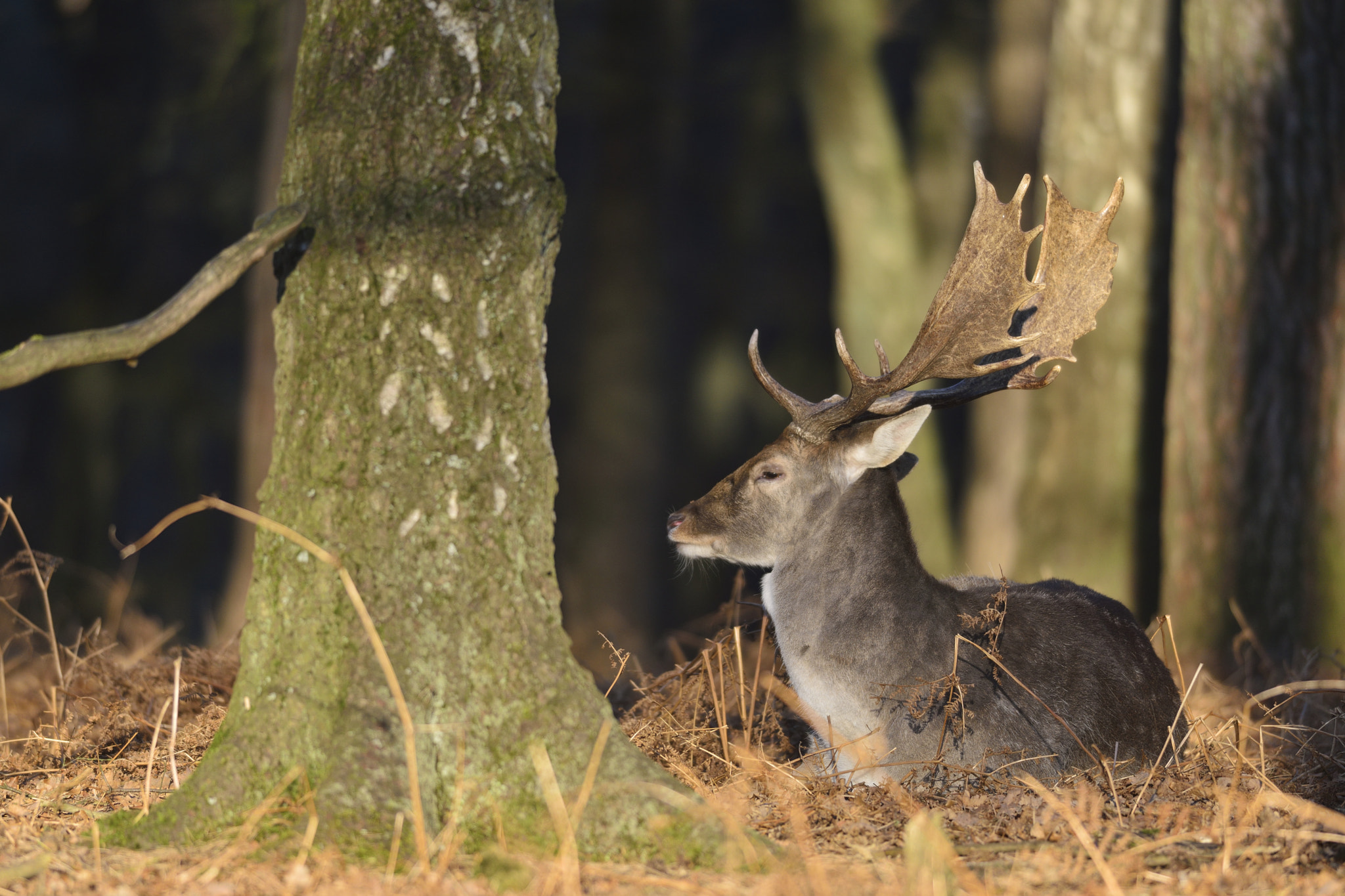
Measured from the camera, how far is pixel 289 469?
11.2 ft

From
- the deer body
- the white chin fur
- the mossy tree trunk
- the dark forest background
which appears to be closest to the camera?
the mossy tree trunk

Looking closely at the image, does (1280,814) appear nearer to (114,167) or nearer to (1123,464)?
(1123,464)

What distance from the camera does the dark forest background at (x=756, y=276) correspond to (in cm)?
750

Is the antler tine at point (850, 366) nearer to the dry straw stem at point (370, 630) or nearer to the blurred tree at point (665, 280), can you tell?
the dry straw stem at point (370, 630)

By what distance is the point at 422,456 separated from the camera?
3326 mm

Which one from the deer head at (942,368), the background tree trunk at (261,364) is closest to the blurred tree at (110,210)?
the background tree trunk at (261,364)

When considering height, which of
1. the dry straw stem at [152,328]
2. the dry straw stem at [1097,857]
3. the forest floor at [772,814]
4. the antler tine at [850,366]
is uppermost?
the dry straw stem at [152,328]

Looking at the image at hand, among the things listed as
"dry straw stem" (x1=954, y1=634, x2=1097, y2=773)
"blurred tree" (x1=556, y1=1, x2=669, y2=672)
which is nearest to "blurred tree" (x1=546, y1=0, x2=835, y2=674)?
"blurred tree" (x1=556, y1=1, x2=669, y2=672)

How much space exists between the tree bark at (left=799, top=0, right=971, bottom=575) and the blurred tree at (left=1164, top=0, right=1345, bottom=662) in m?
3.38

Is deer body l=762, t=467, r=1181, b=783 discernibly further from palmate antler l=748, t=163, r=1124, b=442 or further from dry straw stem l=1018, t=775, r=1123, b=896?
dry straw stem l=1018, t=775, r=1123, b=896

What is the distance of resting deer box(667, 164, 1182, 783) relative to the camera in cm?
435

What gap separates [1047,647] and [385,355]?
2.72 meters

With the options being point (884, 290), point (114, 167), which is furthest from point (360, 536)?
point (114, 167)

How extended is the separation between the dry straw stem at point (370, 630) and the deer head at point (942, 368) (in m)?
1.99
